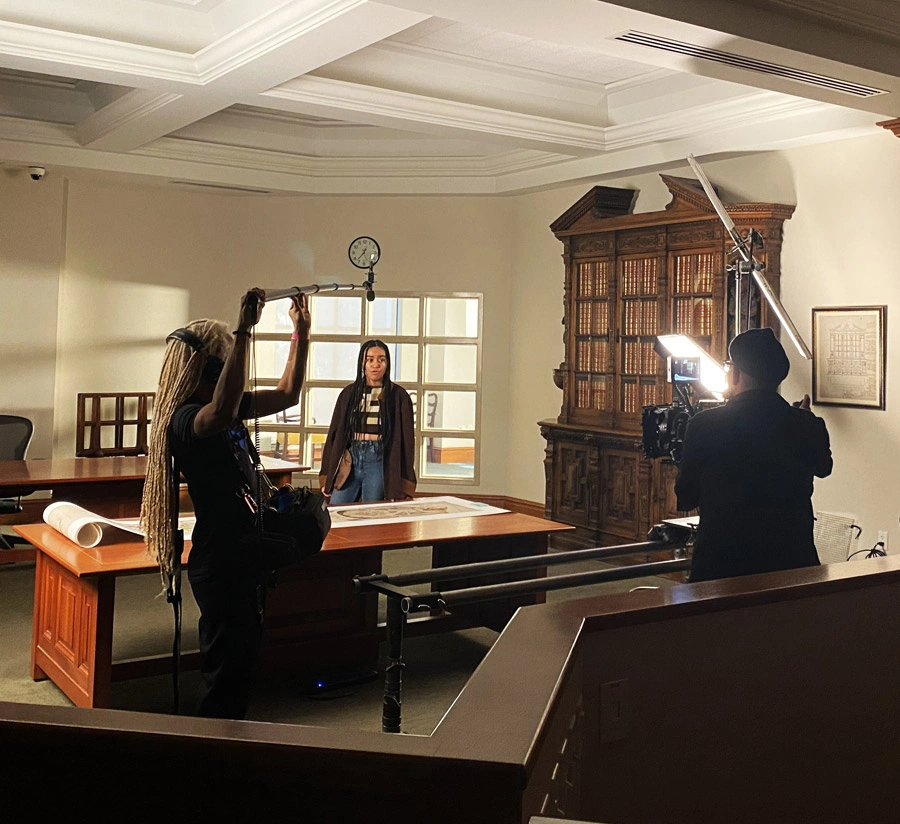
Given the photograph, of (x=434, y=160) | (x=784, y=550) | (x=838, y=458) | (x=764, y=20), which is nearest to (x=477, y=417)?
(x=434, y=160)

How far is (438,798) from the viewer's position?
51.9 inches

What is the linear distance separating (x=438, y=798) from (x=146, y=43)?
5.13 metres

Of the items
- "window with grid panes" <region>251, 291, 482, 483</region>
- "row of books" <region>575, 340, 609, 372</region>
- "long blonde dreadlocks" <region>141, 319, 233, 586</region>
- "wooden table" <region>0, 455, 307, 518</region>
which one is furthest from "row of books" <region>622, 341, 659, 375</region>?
"long blonde dreadlocks" <region>141, 319, 233, 586</region>

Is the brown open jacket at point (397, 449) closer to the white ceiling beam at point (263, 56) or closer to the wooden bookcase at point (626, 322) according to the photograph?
the wooden bookcase at point (626, 322)

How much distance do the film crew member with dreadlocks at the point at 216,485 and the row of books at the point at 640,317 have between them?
15.0 ft

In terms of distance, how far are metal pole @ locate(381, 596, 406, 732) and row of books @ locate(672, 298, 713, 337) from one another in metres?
4.48

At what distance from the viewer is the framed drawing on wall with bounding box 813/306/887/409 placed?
6113 millimetres

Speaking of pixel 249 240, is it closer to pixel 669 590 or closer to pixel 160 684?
pixel 160 684

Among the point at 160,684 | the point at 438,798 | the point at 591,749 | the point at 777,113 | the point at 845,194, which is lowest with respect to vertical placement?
the point at 160,684

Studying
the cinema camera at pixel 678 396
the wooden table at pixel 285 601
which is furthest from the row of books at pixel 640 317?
the wooden table at pixel 285 601

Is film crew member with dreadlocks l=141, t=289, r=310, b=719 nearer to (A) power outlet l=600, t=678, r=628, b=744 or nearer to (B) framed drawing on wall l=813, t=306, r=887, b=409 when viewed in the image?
(A) power outlet l=600, t=678, r=628, b=744

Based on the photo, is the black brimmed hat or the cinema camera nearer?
the black brimmed hat

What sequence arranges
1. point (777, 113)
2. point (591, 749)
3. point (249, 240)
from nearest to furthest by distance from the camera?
1. point (591, 749)
2. point (777, 113)
3. point (249, 240)

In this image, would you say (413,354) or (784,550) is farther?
(413,354)
